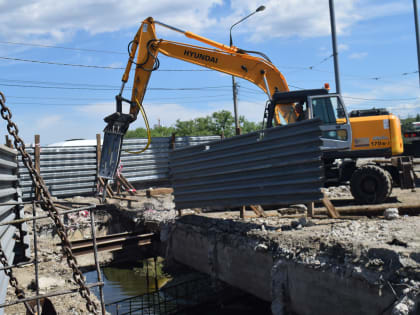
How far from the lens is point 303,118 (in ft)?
29.3

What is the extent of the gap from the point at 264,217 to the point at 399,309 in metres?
4.37

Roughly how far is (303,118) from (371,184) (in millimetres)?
2075

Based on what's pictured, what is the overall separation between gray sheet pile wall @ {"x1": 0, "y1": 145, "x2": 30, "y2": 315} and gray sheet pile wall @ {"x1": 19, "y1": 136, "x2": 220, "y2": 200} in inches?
283

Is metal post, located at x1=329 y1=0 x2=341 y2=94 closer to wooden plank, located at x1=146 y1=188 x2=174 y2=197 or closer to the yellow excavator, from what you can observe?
the yellow excavator

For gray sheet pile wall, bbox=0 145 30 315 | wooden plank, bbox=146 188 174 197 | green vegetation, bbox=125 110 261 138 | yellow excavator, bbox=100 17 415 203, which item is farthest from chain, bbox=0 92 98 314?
green vegetation, bbox=125 110 261 138

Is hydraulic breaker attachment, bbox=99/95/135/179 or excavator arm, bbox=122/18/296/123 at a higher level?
excavator arm, bbox=122/18/296/123

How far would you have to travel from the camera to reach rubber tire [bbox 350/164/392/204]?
28.1 ft

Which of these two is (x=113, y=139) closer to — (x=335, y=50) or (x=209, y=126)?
(x=335, y=50)

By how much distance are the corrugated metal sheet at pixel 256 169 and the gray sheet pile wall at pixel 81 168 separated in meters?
5.41

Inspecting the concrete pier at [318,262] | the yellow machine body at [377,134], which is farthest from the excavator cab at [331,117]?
the concrete pier at [318,262]

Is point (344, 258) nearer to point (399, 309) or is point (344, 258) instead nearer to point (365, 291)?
point (365, 291)

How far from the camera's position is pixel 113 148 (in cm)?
998

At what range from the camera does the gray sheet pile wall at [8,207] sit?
466 centimetres

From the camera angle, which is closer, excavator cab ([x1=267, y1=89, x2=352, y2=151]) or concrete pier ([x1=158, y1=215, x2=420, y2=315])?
concrete pier ([x1=158, y1=215, x2=420, y2=315])
